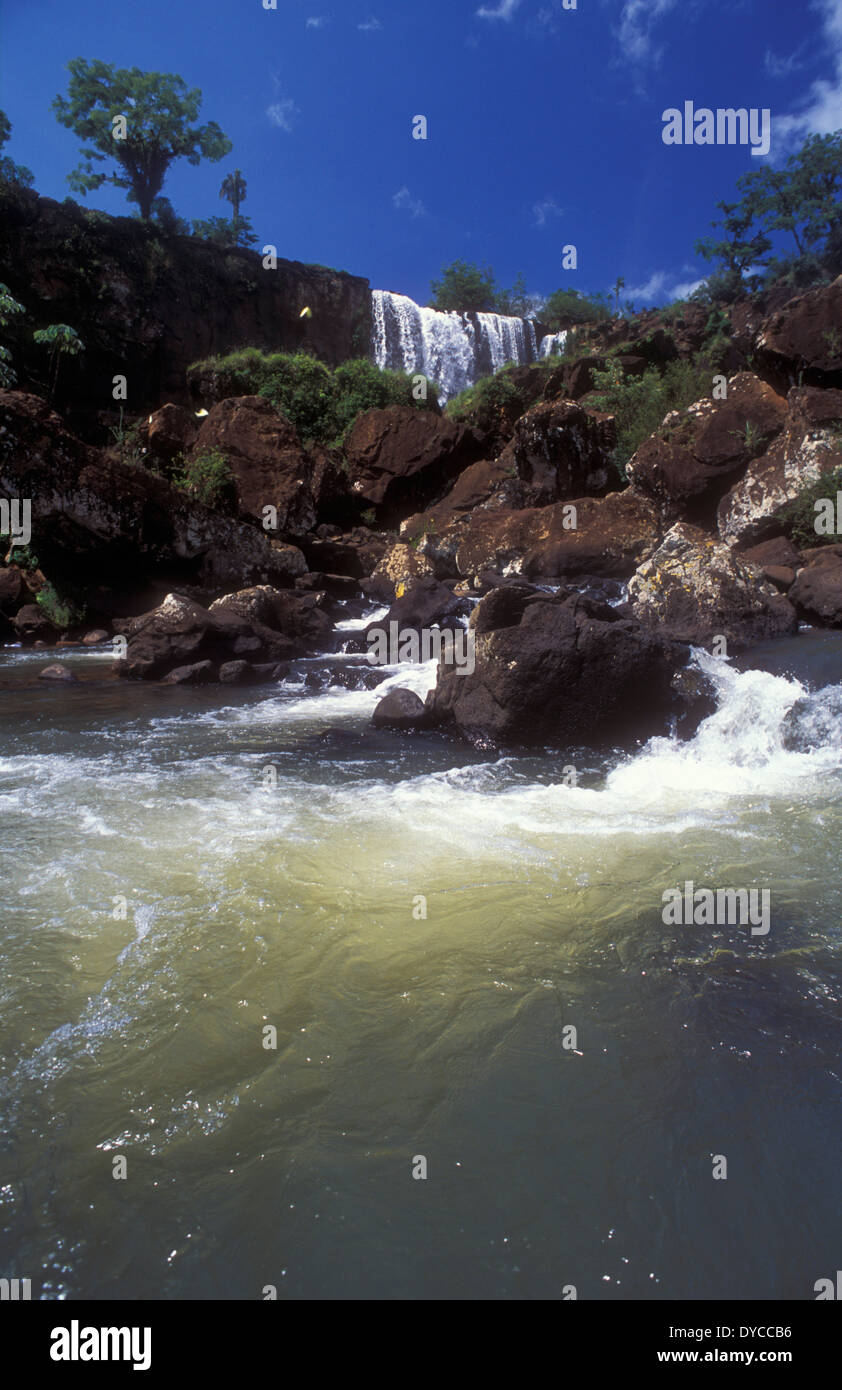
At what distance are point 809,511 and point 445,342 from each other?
2448cm

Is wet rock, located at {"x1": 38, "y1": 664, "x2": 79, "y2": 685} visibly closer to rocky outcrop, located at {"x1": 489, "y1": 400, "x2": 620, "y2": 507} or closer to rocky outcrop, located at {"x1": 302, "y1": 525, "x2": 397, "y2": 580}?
rocky outcrop, located at {"x1": 302, "y1": 525, "x2": 397, "y2": 580}

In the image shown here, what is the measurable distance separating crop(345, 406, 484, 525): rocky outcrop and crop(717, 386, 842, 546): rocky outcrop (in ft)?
32.6

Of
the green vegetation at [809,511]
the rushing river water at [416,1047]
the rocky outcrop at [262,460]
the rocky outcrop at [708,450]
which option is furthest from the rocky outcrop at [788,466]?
the rocky outcrop at [262,460]

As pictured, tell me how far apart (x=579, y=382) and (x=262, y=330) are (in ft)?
58.2

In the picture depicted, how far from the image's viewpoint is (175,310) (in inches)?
1185

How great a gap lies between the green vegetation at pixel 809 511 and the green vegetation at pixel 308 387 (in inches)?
571

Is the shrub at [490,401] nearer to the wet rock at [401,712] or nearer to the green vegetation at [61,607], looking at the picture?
the green vegetation at [61,607]

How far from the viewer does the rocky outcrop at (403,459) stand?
72.0 feet

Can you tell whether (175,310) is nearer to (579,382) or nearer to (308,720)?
(579,382)

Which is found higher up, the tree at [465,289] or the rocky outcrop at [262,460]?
the tree at [465,289]

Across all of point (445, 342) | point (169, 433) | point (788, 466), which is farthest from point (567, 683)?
point (445, 342)

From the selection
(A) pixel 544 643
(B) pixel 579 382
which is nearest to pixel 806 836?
(A) pixel 544 643

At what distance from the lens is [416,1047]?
9.48 feet

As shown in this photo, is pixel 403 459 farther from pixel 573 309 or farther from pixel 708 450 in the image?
pixel 573 309
